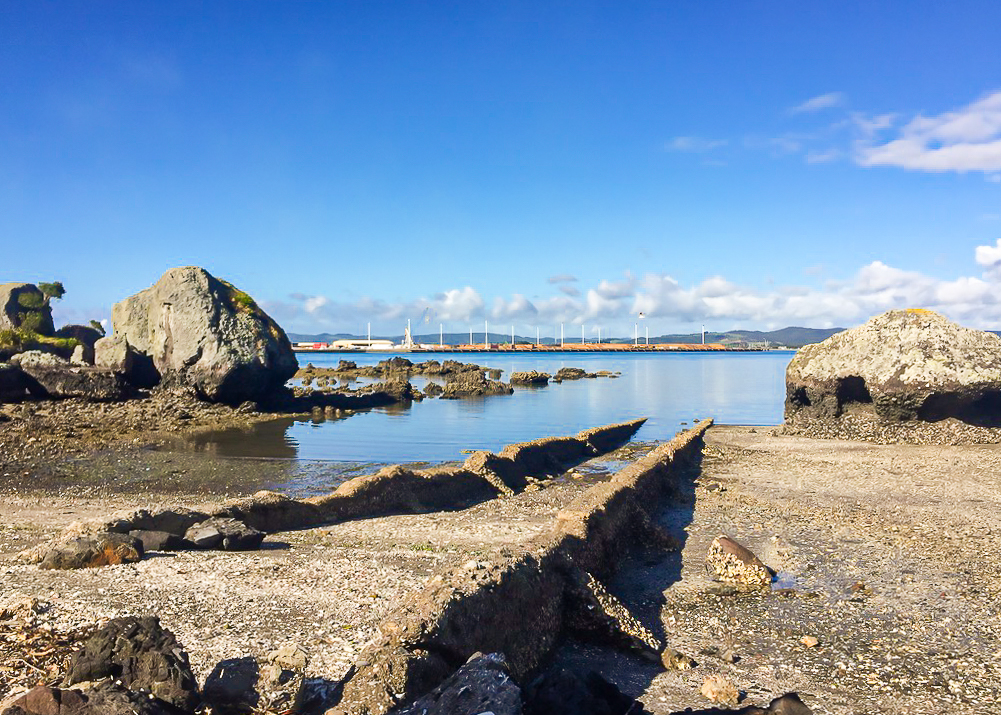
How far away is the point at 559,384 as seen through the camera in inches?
3447

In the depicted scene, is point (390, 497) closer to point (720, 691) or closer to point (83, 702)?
point (720, 691)

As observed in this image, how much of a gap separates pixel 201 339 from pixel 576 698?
4039 cm

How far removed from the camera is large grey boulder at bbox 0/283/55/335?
189ft

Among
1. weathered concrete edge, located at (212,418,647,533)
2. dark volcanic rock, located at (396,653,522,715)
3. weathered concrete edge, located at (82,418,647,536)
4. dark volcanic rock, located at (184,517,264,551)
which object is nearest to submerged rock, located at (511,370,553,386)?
weathered concrete edge, located at (82,418,647,536)

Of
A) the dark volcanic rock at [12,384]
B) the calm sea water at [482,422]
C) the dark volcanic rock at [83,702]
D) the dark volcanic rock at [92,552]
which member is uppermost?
the dark volcanic rock at [12,384]

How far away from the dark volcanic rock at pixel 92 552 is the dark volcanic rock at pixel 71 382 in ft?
114

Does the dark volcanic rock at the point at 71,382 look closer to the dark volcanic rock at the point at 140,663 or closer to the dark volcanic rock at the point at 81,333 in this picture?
the dark volcanic rock at the point at 81,333

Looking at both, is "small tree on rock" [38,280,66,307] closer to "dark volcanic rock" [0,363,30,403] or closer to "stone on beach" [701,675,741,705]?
"dark volcanic rock" [0,363,30,403]

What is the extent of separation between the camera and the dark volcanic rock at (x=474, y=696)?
5566mm

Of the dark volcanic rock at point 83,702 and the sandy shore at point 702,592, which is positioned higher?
the dark volcanic rock at point 83,702

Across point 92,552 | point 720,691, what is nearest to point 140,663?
point 92,552

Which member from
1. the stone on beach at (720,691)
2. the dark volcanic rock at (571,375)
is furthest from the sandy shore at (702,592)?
the dark volcanic rock at (571,375)

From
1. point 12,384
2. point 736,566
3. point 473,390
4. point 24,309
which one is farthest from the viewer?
point 473,390

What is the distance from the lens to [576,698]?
640cm
